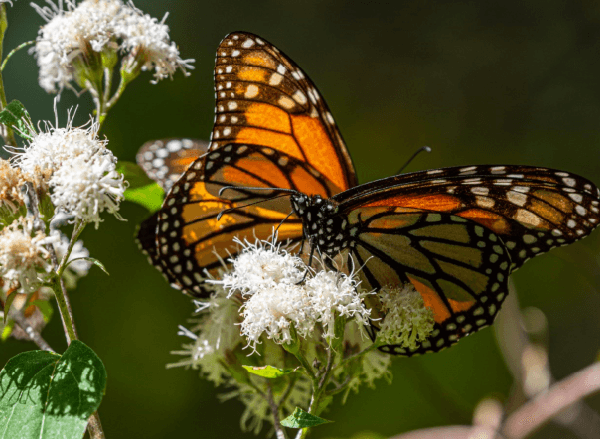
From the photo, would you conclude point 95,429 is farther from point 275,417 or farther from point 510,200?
point 510,200

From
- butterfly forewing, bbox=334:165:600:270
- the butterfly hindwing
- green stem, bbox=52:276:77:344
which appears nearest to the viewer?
green stem, bbox=52:276:77:344

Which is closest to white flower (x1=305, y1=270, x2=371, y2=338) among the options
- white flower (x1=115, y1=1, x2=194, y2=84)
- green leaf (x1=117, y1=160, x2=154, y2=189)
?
green leaf (x1=117, y1=160, x2=154, y2=189)

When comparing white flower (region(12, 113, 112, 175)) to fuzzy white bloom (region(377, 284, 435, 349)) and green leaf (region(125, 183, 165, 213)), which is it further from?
fuzzy white bloom (region(377, 284, 435, 349))

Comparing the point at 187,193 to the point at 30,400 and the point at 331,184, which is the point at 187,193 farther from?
the point at 30,400

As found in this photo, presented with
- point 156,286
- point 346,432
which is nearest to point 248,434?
point 346,432

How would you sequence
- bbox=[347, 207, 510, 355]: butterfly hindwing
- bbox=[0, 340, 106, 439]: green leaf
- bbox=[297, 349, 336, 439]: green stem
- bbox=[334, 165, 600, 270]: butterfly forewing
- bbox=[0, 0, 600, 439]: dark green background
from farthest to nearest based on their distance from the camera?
1. bbox=[0, 0, 600, 439]: dark green background
2. bbox=[347, 207, 510, 355]: butterfly hindwing
3. bbox=[334, 165, 600, 270]: butterfly forewing
4. bbox=[297, 349, 336, 439]: green stem
5. bbox=[0, 340, 106, 439]: green leaf

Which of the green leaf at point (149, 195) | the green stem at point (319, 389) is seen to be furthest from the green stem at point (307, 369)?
the green leaf at point (149, 195)

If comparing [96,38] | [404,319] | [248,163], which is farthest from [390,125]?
[404,319]
